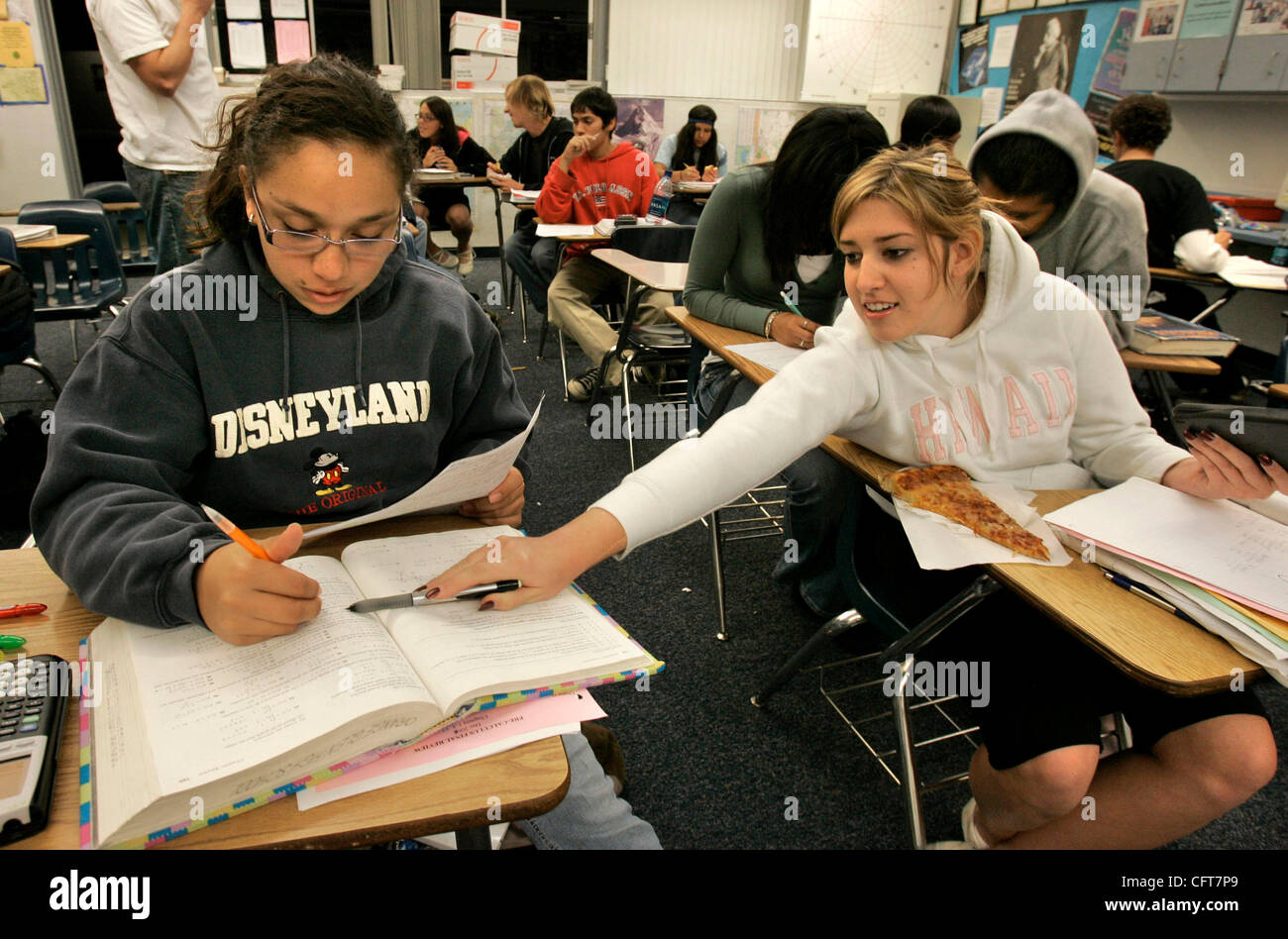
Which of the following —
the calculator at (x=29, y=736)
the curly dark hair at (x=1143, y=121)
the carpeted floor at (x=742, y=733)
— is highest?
the curly dark hair at (x=1143, y=121)

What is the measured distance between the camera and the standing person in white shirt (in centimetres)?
223

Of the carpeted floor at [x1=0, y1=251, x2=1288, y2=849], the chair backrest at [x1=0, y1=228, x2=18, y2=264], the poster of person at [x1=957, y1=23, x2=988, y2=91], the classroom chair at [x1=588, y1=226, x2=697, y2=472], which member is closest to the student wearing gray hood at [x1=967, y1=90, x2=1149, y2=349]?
the carpeted floor at [x1=0, y1=251, x2=1288, y2=849]

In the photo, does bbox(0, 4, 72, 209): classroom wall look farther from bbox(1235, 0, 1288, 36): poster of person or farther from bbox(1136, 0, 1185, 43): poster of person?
bbox(1235, 0, 1288, 36): poster of person

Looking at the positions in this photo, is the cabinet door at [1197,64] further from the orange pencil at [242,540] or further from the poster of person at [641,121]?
the orange pencil at [242,540]

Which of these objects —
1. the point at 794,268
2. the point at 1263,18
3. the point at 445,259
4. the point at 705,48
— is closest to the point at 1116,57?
the point at 1263,18

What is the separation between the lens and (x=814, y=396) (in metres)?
1.21

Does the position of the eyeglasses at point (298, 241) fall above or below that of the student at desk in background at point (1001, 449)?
above

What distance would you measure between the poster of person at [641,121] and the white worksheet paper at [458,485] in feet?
21.8

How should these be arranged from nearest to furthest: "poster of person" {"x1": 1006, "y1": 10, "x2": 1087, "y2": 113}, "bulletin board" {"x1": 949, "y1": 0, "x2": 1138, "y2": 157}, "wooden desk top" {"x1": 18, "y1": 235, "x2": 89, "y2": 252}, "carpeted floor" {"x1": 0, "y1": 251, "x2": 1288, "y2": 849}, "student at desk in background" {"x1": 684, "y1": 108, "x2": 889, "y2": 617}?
"carpeted floor" {"x1": 0, "y1": 251, "x2": 1288, "y2": 849}
"student at desk in background" {"x1": 684, "y1": 108, "x2": 889, "y2": 617}
"wooden desk top" {"x1": 18, "y1": 235, "x2": 89, "y2": 252}
"bulletin board" {"x1": 949, "y1": 0, "x2": 1138, "y2": 157}
"poster of person" {"x1": 1006, "y1": 10, "x2": 1087, "y2": 113}

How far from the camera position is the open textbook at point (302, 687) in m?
0.52

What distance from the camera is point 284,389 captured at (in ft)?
3.23

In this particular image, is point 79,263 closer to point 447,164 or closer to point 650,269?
point 650,269

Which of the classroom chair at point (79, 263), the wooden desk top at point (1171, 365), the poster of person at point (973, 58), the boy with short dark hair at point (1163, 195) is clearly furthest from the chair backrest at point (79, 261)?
the poster of person at point (973, 58)
